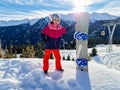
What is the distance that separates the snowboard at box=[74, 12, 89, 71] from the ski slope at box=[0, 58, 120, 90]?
233 millimetres

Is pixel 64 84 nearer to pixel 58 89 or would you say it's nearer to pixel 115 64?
pixel 58 89

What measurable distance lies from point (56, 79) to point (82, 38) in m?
1.40

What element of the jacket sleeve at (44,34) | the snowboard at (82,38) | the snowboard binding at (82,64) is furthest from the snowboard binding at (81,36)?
the jacket sleeve at (44,34)

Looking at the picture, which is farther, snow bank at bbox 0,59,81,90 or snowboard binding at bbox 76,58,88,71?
snowboard binding at bbox 76,58,88,71

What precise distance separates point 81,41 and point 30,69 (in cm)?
157

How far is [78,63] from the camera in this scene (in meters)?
8.08

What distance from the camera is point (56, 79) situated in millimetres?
7305

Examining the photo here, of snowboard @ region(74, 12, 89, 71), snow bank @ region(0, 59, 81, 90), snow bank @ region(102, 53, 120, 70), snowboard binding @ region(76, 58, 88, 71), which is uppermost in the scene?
snowboard @ region(74, 12, 89, 71)

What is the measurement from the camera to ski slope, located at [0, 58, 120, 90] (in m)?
6.91

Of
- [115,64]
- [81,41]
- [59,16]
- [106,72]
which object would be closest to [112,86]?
[106,72]

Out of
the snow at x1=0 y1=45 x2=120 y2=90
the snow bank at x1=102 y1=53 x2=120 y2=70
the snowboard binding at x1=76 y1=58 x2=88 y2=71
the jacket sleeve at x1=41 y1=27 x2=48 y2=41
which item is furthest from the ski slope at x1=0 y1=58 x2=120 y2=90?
the snow bank at x1=102 y1=53 x2=120 y2=70

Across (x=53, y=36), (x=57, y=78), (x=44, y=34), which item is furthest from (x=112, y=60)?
(x=57, y=78)

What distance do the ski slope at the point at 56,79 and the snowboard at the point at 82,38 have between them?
0.76 feet

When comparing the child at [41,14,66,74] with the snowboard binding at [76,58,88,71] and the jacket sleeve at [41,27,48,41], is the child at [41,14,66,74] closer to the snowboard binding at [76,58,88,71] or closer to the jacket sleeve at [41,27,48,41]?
the jacket sleeve at [41,27,48,41]
